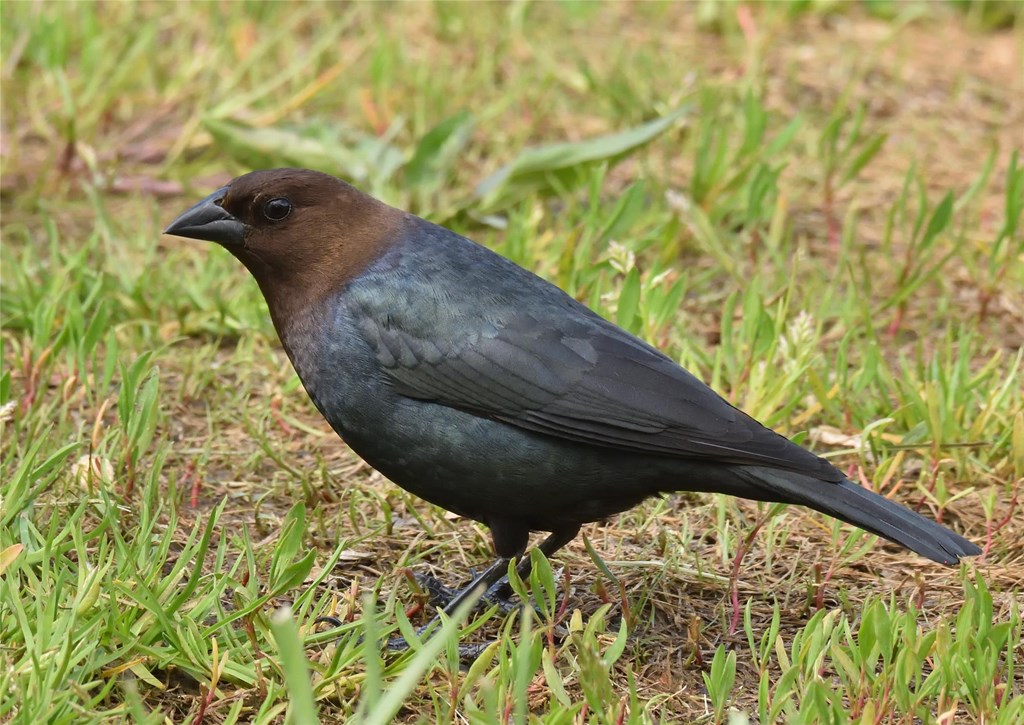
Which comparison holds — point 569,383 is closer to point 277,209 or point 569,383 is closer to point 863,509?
point 863,509

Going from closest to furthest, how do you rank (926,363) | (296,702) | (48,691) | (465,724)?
(296,702) → (48,691) → (465,724) → (926,363)

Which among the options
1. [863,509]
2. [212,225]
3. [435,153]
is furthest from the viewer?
[435,153]

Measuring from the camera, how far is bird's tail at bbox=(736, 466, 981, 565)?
3.21 metres

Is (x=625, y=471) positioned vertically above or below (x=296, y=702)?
below

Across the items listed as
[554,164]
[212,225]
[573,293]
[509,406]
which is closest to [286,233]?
[212,225]

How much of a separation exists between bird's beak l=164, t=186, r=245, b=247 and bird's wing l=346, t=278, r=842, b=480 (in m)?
0.46

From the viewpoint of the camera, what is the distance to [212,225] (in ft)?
12.4

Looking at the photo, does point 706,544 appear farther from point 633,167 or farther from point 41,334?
point 633,167

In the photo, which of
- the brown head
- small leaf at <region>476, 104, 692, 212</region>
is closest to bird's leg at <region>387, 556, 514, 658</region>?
the brown head

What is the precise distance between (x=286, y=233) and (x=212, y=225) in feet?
0.66

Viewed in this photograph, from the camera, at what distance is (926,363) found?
4.75 metres

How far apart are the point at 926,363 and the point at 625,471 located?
5.81 ft

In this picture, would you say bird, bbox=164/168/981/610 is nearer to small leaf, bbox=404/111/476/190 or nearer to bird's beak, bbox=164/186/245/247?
bird's beak, bbox=164/186/245/247

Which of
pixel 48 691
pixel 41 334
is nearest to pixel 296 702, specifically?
pixel 48 691
